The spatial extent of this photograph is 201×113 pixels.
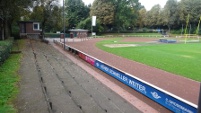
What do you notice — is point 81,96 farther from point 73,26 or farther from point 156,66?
point 73,26

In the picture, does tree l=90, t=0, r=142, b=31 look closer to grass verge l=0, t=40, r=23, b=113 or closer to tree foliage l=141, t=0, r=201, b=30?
tree foliage l=141, t=0, r=201, b=30

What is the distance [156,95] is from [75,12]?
65.5m

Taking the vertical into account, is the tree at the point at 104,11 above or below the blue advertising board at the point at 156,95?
above

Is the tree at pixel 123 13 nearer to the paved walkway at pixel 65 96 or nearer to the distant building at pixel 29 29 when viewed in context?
the distant building at pixel 29 29

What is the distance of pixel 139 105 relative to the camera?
8.29m

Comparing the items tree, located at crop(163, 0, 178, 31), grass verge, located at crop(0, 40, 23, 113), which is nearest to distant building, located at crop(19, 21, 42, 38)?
grass verge, located at crop(0, 40, 23, 113)

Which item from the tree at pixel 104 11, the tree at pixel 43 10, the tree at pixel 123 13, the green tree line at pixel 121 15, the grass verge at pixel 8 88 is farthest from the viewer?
the tree at pixel 123 13

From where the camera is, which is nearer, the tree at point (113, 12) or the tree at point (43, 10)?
A: the tree at point (43, 10)

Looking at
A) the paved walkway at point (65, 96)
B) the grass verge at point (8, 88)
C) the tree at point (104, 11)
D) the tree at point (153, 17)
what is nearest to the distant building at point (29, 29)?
the tree at point (104, 11)

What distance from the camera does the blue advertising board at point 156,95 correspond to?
693 centimetres

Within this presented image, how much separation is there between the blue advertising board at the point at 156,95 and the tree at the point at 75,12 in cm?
5860

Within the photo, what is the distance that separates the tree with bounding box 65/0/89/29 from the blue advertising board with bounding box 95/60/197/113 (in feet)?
192

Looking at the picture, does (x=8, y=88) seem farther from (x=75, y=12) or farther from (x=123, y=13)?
(x=75, y=12)

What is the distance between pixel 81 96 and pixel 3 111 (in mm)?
3059
